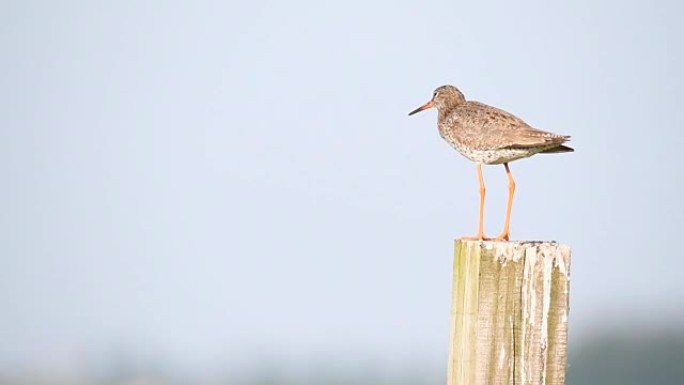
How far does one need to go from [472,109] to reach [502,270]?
639 cm

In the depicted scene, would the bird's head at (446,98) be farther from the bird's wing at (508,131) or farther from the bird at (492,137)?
the bird's wing at (508,131)

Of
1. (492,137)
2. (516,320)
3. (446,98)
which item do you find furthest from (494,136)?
(516,320)

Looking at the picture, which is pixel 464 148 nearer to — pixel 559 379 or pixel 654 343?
pixel 559 379

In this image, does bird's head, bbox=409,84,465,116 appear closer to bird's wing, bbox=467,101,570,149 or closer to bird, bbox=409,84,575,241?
bird, bbox=409,84,575,241

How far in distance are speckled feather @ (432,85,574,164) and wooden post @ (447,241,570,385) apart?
4686 mm

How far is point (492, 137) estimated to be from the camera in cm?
1170

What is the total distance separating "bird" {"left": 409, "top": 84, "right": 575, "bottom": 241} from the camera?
442 inches

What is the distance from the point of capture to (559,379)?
6.30 metres

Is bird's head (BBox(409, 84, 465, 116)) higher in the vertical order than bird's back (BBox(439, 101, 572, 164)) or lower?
higher

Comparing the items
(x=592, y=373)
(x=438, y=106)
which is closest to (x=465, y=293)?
(x=438, y=106)

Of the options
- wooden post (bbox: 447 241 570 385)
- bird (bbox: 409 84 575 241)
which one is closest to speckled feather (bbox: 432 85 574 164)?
bird (bbox: 409 84 575 241)

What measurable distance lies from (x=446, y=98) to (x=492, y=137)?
6.65 feet

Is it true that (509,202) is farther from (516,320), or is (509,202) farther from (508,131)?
(516,320)

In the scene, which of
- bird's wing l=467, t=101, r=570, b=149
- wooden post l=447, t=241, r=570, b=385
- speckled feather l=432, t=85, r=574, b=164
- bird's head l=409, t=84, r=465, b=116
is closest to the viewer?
wooden post l=447, t=241, r=570, b=385
